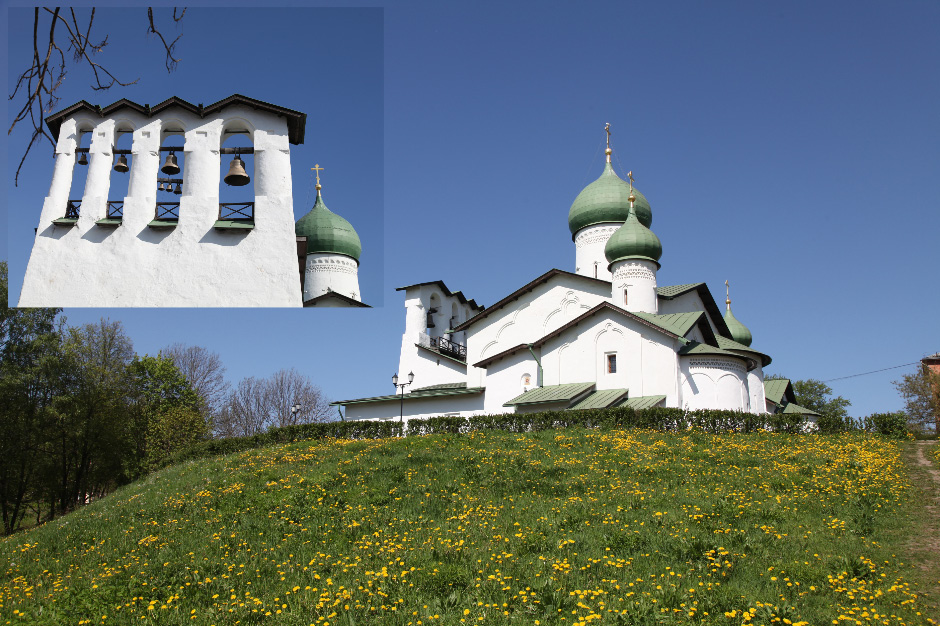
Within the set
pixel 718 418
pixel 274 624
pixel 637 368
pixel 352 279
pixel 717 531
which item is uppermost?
pixel 352 279

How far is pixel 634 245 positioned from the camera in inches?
1165

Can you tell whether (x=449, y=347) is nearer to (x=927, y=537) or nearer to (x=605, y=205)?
(x=605, y=205)

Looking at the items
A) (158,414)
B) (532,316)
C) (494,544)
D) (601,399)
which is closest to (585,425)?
(601,399)

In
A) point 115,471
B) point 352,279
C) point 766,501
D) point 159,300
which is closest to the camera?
point 159,300

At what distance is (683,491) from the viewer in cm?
1270

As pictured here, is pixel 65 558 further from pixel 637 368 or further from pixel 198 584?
pixel 637 368

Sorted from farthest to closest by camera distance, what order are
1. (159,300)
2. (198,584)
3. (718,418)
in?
(718,418) → (198,584) → (159,300)

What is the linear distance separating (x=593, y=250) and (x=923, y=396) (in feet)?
73.4

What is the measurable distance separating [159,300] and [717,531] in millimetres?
7796

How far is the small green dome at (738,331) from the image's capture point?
36344 mm

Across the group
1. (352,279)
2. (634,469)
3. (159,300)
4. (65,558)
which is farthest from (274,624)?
(352,279)

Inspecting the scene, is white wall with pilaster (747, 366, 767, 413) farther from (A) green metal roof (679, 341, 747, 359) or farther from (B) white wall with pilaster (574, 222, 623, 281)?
(B) white wall with pilaster (574, 222, 623, 281)

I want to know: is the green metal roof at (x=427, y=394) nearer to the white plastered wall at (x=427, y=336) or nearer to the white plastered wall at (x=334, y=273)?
the white plastered wall at (x=427, y=336)

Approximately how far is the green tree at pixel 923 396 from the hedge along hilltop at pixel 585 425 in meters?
22.7
